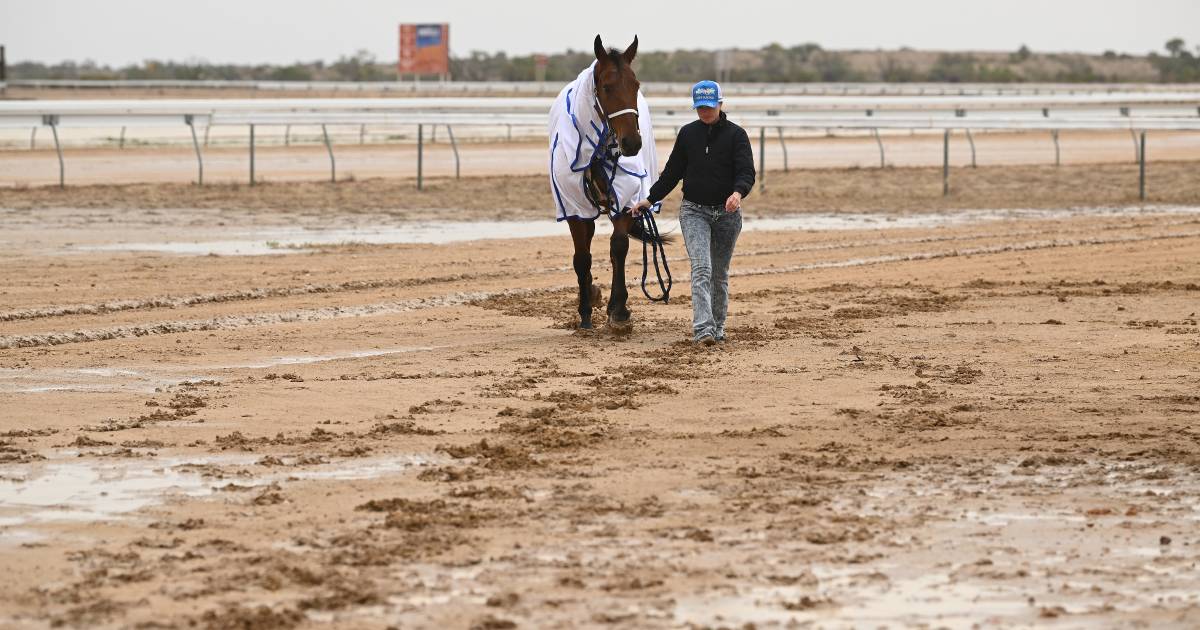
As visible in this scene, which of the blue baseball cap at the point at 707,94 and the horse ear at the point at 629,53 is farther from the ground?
the horse ear at the point at 629,53

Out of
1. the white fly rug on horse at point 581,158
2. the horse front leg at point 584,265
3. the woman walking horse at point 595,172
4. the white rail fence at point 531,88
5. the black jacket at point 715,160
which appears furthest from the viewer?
the white rail fence at point 531,88

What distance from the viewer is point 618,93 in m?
11.7

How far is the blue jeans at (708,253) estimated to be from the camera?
11711 millimetres

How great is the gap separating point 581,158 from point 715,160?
1198 millimetres

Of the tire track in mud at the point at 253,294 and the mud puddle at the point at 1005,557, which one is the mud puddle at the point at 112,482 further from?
the tire track in mud at the point at 253,294

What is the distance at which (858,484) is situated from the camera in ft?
25.1

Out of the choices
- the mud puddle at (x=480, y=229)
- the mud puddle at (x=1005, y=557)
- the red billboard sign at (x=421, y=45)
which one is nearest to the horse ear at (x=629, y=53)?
the mud puddle at (x=1005, y=557)

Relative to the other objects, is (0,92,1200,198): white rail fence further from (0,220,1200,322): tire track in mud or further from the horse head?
the horse head

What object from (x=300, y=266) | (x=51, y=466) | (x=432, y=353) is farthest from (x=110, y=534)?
(x=300, y=266)

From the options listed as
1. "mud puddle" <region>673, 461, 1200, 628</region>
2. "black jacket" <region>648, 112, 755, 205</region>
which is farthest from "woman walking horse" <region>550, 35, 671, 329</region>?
"mud puddle" <region>673, 461, 1200, 628</region>

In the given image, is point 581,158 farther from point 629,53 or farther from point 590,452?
point 590,452

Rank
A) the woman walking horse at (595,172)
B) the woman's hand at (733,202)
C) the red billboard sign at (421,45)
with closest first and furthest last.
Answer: the woman's hand at (733,202) → the woman walking horse at (595,172) → the red billboard sign at (421,45)

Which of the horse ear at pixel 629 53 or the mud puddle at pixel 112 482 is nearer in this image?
the mud puddle at pixel 112 482

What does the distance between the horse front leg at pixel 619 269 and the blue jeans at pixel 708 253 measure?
2.15 feet
